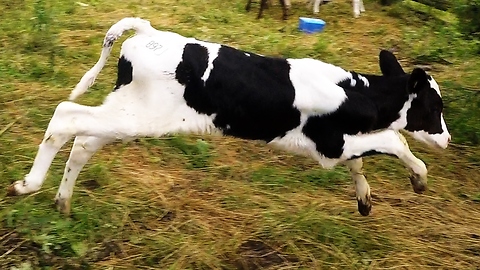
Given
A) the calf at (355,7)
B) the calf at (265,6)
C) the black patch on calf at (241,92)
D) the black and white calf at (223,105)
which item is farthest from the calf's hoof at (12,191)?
the calf at (355,7)

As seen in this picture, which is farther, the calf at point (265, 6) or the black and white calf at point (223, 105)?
the calf at point (265, 6)

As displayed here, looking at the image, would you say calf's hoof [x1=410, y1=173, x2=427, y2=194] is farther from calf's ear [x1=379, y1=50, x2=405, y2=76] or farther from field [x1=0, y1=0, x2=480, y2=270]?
calf's ear [x1=379, y1=50, x2=405, y2=76]

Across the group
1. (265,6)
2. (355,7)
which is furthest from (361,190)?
(355,7)

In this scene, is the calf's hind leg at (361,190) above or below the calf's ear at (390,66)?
below

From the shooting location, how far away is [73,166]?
387cm

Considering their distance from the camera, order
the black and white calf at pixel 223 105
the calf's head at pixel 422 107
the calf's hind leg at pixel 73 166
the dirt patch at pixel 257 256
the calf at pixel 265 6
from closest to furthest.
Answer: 1. the black and white calf at pixel 223 105
2. the dirt patch at pixel 257 256
3. the calf's hind leg at pixel 73 166
4. the calf's head at pixel 422 107
5. the calf at pixel 265 6

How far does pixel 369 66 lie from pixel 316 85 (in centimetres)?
397

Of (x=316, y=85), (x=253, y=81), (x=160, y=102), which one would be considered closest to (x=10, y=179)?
(x=160, y=102)

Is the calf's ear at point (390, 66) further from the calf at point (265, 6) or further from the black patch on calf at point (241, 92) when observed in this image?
the calf at point (265, 6)

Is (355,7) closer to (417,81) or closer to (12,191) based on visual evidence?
(417,81)

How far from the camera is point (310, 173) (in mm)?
4855

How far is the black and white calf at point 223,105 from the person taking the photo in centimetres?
351

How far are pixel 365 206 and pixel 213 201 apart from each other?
963 millimetres

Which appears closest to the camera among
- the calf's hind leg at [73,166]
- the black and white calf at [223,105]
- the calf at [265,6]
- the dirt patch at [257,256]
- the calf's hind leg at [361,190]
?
the black and white calf at [223,105]
